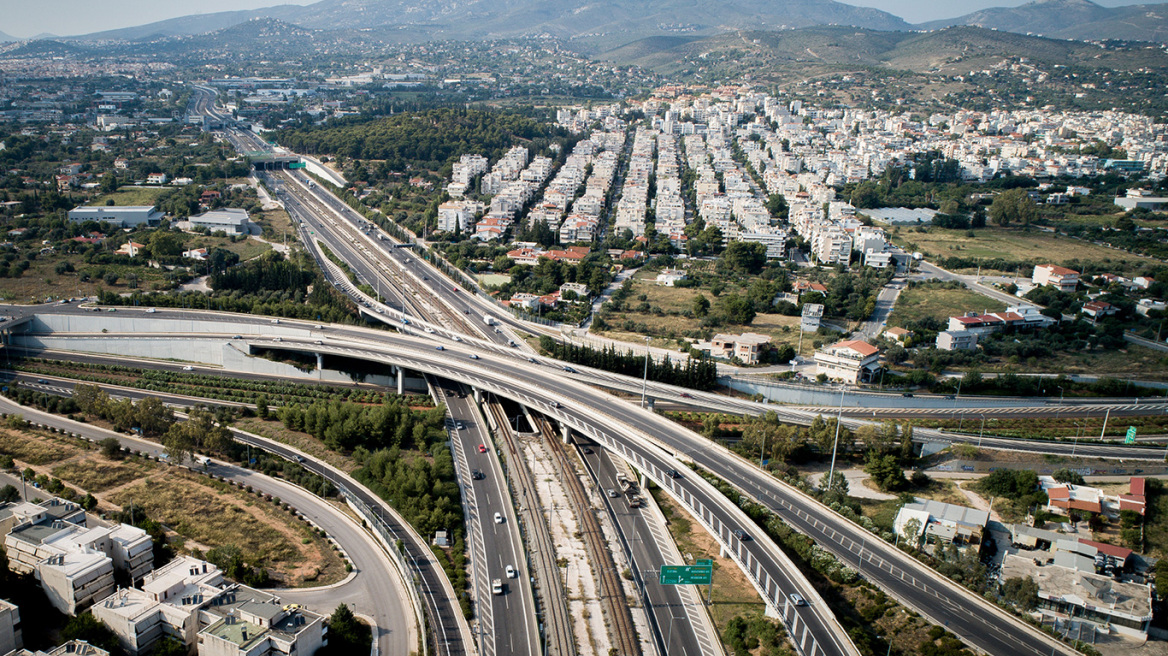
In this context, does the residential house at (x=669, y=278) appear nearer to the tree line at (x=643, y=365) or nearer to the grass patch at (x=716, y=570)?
the tree line at (x=643, y=365)

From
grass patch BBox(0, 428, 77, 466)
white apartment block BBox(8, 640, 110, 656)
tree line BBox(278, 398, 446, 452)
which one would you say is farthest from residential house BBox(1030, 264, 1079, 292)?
grass patch BBox(0, 428, 77, 466)

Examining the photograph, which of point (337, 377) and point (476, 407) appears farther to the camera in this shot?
point (337, 377)

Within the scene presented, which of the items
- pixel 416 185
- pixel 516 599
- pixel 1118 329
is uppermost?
pixel 416 185

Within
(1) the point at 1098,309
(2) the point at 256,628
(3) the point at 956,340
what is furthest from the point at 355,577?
(1) the point at 1098,309

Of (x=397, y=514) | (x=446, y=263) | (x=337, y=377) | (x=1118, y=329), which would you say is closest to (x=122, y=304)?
(x=337, y=377)

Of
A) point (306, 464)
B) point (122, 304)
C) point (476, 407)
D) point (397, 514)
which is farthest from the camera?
point (122, 304)

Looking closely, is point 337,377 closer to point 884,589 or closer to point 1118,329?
point 884,589

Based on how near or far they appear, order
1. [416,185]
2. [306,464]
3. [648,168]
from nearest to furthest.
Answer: [306,464], [416,185], [648,168]
